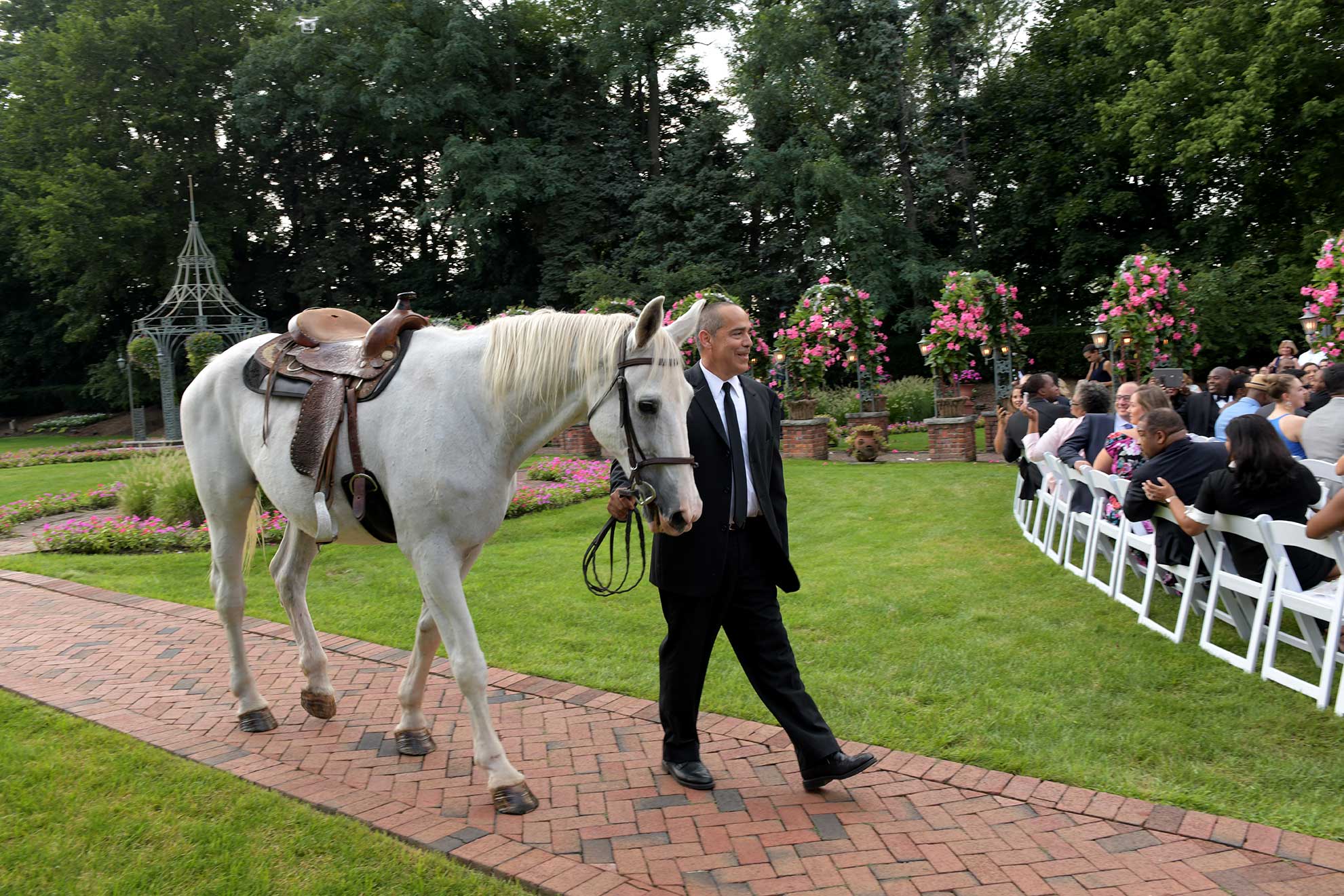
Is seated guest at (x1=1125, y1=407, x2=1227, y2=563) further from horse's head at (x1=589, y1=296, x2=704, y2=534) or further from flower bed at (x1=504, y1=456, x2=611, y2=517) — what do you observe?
flower bed at (x1=504, y1=456, x2=611, y2=517)

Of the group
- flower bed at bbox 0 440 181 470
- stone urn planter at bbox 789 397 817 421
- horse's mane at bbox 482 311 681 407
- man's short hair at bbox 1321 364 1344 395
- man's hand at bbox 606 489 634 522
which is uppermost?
horse's mane at bbox 482 311 681 407

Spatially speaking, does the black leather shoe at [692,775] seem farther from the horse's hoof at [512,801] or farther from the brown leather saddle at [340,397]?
the brown leather saddle at [340,397]

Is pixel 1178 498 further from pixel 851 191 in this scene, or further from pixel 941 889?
pixel 851 191

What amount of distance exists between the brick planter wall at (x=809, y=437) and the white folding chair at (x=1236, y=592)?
10663 millimetres

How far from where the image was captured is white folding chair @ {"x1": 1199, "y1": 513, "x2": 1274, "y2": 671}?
4.72 meters

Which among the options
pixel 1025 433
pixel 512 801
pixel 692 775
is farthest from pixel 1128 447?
pixel 512 801

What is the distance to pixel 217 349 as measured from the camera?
23703 millimetres

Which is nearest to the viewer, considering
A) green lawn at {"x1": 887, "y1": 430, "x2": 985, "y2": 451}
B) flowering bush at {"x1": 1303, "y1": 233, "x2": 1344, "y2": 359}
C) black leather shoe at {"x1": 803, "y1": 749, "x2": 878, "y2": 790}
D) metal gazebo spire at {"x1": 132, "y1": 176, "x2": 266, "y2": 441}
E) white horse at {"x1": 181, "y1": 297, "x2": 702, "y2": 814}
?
white horse at {"x1": 181, "y1": 297, "x2": 702, "y2": 814}

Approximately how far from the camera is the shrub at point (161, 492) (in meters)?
10.9

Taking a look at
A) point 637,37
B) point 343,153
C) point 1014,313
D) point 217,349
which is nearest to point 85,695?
point 1014,313

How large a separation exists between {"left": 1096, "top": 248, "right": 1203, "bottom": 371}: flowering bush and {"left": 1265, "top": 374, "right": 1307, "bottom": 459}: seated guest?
7.74 m


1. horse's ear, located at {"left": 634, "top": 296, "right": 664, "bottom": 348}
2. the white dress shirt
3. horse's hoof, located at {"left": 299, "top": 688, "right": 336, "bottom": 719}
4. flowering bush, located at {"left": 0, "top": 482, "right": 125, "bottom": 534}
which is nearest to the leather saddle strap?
horse's hoof, located at {"left": 299, "top": 688, "right": 336, "bottom": 719}

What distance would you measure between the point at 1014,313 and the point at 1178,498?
42.9 feet

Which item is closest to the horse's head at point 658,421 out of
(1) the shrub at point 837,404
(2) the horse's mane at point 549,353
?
(2) the horse's mane at point 549,353
